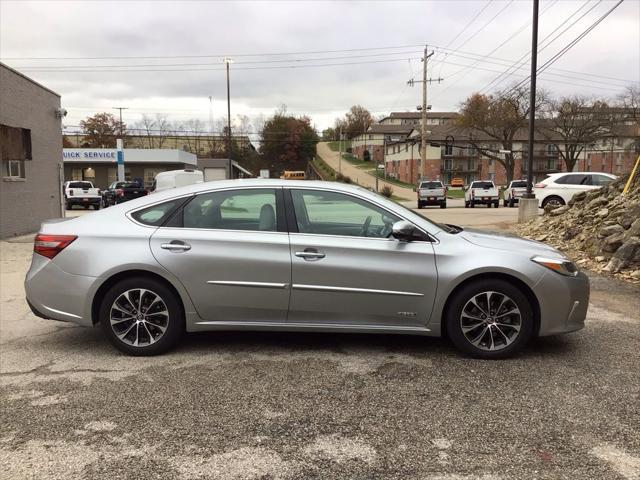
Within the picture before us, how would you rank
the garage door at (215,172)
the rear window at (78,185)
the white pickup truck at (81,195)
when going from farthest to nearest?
the garage door at (215,172) → the rear window at (78,185) → the white pickup truck at (81,195)

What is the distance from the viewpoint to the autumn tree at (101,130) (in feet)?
306

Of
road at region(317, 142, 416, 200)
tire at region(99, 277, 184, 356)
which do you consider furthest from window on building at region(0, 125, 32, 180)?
road at region(317, 142, 416, 200)

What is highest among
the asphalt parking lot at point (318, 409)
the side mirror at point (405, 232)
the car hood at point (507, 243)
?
the side mirror at point (405, 232)

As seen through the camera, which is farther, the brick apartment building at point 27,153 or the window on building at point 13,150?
the brick apartment building at point 27,153

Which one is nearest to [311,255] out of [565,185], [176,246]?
[176,246]

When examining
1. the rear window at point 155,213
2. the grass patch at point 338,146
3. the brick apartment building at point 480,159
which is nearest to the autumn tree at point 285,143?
the brick apartment building at point 480,159

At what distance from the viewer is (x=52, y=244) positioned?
4.78 metres

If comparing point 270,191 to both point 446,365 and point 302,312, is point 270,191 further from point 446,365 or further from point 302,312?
point 446,365

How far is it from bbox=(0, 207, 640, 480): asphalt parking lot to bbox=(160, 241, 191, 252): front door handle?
0.94 meters

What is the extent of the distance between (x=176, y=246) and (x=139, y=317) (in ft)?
2.29

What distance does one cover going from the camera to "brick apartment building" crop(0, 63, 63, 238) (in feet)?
48.7

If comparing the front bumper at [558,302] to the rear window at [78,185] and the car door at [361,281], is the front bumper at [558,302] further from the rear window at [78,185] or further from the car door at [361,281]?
the rear window at [78,185]

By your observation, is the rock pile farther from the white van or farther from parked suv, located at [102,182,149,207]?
parked suv, located at [102,182,149,207]

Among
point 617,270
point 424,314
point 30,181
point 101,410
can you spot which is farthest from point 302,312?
point 30,181
